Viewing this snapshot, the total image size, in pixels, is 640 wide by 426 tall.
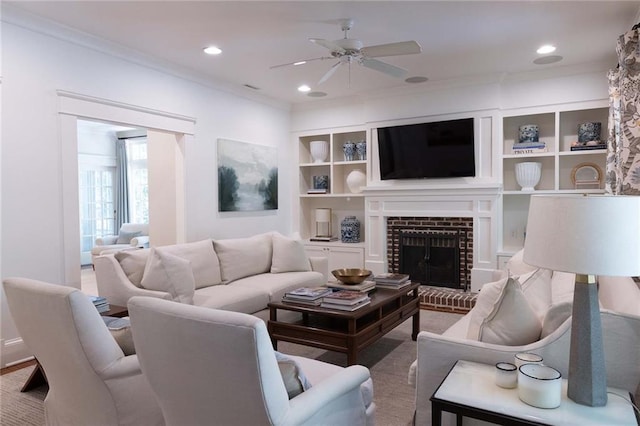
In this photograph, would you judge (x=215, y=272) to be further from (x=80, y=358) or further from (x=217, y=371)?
(x=217, y=371)

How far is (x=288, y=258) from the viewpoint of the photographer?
4.67m

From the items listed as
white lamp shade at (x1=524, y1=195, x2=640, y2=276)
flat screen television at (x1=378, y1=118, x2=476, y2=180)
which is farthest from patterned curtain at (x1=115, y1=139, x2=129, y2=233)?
white lamp shade at (x1=524, y1=195, x2=640, y2=276)

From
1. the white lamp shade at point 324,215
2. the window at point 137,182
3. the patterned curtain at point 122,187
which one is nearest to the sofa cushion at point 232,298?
the white lamp shade at point 324,215

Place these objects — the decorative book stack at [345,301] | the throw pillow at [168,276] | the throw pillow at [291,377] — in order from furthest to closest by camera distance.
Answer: the throw pillow at [168,276] < the decorative book stack at [345,301] < the throw pillow at [291,377]

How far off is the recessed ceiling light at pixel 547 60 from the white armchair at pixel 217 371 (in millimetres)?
4330

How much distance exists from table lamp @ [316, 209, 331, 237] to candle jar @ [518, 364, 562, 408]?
5.07 metres

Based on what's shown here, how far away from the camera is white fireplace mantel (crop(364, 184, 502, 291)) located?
16.9ft

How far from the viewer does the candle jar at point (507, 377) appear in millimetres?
1662

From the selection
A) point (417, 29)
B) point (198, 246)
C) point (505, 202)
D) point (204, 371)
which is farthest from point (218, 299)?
point (505, 202)

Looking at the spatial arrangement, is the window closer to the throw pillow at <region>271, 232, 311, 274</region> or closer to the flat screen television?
the throw pillow at <region>271, 232, 311, 274</region>

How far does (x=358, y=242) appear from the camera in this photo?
6348 mm

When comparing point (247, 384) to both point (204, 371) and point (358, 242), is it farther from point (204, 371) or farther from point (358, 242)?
point (358, 242)

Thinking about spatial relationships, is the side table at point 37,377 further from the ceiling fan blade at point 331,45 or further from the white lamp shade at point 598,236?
the white lamp shade at point 598,236

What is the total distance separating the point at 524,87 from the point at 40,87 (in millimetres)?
5037
